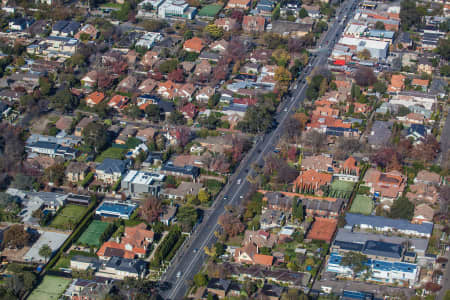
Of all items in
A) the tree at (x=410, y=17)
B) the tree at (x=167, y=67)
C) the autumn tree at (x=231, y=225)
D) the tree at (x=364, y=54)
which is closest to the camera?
the autumn tree at (x=231, y=225)

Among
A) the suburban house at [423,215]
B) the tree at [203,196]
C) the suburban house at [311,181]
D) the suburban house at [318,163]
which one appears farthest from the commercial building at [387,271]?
the suburban house at [318,163]

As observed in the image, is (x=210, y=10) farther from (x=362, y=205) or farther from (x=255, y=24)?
(x=362, y=205)

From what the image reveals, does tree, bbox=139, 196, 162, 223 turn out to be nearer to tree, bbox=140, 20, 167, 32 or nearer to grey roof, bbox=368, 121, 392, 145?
grey roof, bbox=368, 121, 392, 145

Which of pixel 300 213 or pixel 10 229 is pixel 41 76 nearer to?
pixel 10 229

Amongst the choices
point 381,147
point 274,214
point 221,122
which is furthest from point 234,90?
point 274,214

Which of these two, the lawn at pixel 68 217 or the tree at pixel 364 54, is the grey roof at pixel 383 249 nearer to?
the lawn at pixel 68 217

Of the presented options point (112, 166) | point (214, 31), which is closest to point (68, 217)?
point (112, 166)
